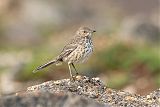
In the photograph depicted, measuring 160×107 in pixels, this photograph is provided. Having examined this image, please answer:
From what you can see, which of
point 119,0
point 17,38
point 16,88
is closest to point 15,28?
point 17,38

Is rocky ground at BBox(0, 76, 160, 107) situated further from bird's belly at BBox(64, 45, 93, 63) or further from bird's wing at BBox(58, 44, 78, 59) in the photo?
bird's wing at BBox(58, 44, 78, 59)

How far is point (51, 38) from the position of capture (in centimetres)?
3903

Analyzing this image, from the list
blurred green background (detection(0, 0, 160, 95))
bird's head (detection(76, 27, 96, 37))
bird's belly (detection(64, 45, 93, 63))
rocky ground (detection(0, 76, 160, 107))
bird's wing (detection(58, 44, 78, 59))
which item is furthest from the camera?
blurred green background (detection(0, 0, 160, 95))

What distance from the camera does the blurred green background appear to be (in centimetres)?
2441

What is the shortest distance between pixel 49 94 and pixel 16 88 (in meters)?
13.5

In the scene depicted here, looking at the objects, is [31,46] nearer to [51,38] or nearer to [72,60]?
[51,38]

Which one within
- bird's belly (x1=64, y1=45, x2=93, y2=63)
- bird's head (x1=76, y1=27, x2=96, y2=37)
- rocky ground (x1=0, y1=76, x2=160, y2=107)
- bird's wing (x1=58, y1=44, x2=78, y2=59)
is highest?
bird's head (x1=76, y1=27, x2=96, y2=37)

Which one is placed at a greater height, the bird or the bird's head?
the bird's head

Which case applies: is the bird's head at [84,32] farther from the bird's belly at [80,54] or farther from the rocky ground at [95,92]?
the rocky ground at [95,92]

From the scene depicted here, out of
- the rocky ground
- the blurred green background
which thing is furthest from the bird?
the blurred green background

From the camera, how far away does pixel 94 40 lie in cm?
3044

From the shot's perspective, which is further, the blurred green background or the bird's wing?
the blurred green background

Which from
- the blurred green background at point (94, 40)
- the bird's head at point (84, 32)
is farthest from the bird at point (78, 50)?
the blurred green background at point (94, 40)

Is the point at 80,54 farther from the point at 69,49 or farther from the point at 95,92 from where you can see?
the point at 95,92
